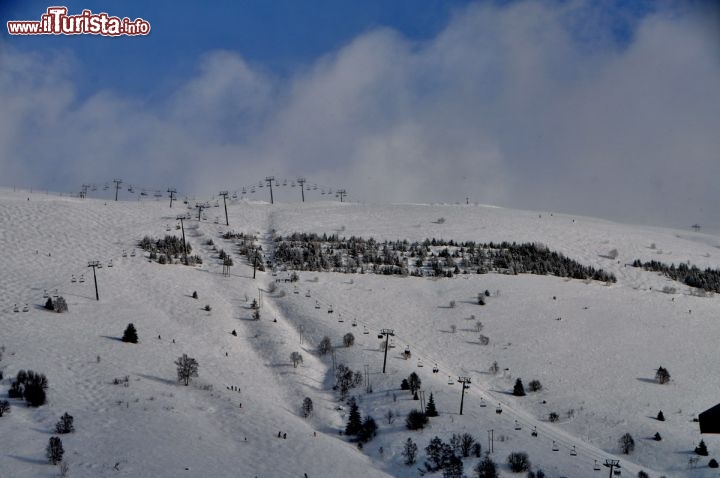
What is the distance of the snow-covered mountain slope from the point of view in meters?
42.6

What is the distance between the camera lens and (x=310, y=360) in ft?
202

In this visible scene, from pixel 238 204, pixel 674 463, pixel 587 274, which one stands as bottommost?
pixel 674 463

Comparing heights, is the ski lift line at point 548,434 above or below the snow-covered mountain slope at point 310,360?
below

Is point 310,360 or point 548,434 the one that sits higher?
point 310,360

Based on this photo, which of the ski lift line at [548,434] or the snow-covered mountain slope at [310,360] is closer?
the snow-covered mountain slope at [310,360]

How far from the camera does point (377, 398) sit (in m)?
53.5

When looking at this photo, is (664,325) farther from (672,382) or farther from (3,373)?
Answer: (3,373)

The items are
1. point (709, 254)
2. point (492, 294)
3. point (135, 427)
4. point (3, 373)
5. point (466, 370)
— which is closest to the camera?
point (135, 427)

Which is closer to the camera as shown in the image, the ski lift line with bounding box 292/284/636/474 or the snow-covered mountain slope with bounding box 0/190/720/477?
the snow-covered mountain slope with bounding box 0/190/720/477

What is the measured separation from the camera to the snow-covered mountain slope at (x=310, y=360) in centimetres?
4256

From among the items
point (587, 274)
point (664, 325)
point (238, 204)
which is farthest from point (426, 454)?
point (238, 204)

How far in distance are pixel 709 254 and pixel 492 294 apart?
1917 inches

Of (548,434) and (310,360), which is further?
(310,360)

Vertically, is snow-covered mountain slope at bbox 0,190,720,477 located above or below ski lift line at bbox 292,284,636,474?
above
